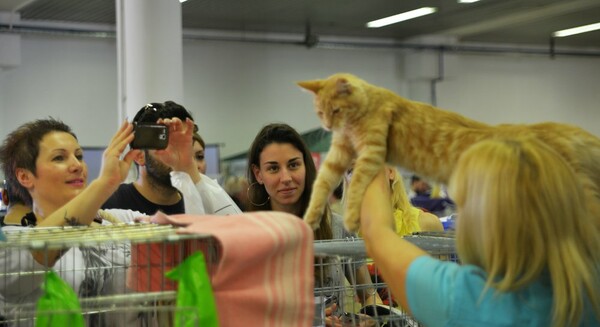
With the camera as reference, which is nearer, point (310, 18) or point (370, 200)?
point (370, 200)

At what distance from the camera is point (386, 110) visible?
137cm

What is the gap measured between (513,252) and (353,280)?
2.43 feet

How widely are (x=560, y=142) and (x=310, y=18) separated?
829 cm

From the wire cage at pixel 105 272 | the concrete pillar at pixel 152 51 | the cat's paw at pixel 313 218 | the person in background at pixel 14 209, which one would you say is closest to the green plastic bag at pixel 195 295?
the wire cage at pixel 105 272

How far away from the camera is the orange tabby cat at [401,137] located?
132 cm

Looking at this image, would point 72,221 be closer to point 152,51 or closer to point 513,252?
point 513,252

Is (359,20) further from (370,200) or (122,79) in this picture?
(370,200)

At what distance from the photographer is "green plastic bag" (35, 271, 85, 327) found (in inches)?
45.4

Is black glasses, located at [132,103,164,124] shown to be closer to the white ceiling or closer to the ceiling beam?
the white ceiling

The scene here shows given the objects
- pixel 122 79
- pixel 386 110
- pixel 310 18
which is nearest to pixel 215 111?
pixel 310 18

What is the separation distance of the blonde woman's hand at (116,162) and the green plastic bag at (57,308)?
24.6 inches

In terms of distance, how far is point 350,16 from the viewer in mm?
9281

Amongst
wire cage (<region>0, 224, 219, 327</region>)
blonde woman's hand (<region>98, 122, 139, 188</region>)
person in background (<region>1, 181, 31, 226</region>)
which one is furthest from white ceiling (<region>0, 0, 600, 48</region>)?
wire cage (<region>0, 224, 219, 327</region>)

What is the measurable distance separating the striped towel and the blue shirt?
189 millimetres
